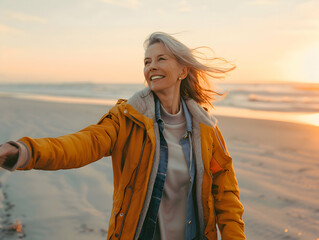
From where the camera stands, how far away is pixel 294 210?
432 cm

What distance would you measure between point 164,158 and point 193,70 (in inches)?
37.5

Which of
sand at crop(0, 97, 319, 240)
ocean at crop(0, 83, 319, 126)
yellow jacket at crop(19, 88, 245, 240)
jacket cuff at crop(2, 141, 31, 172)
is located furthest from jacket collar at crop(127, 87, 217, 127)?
sand at crop(0, 97, 319, 240)

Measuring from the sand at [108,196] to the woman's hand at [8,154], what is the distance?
90.1 inches

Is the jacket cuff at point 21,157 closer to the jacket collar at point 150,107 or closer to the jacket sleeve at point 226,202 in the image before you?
the jacket collar at point 150,107

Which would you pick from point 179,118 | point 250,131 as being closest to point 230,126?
point 250,131

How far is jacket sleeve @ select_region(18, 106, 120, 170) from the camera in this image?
1520mm

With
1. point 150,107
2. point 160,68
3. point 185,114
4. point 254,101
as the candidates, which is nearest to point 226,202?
point 185,114

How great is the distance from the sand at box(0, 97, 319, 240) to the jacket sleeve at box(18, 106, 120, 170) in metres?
1.98

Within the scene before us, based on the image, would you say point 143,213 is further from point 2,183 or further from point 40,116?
point 40,116

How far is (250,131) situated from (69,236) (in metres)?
7.26

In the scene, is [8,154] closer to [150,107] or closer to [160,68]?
[150,107]

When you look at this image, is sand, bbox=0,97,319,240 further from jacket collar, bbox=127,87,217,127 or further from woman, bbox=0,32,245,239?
jacket collar, bbox=127,87,217,127

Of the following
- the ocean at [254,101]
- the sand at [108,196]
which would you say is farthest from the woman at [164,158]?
the sand at [108,196]

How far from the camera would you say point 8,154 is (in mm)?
1403
